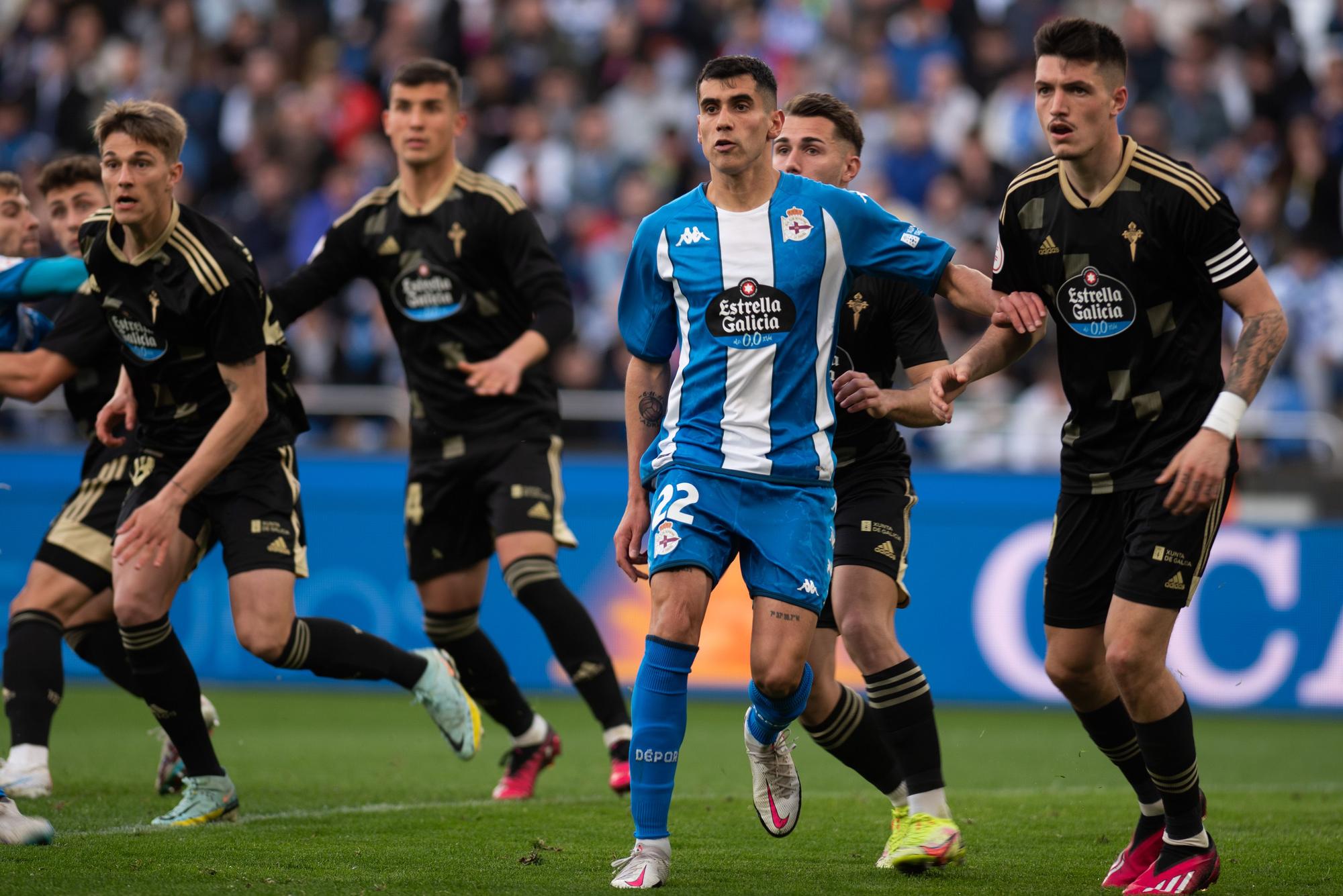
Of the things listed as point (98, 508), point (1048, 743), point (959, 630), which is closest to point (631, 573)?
point (98, 508)

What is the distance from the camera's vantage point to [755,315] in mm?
5441

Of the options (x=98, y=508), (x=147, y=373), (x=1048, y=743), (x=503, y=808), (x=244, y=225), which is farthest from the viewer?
(x=244, y=225)

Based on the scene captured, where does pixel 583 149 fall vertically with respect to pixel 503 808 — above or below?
above

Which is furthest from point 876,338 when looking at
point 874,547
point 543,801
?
point 543,801

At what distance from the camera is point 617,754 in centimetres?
754

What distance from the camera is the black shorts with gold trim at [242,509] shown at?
→ 6.62 m

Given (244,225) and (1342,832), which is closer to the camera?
(1342,832)

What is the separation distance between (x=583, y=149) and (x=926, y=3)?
3985 millimetres

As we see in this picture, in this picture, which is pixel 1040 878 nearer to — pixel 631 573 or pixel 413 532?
pixel 631 573

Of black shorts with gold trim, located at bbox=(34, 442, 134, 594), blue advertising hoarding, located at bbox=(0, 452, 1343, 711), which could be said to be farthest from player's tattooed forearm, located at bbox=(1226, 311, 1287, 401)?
blue advertising hoarding, located at bbox=(0, 452, 1343, 711)

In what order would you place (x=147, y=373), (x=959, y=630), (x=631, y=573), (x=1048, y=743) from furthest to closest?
(x=959, y=630) → (x=1048, y=743) → (x=147, y=373) → (x=631, y=573)

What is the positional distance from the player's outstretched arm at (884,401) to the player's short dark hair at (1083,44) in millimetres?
1104

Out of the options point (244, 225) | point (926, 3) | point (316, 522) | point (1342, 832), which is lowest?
point (1342, 832)

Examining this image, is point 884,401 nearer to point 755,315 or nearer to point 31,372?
point 755,315
